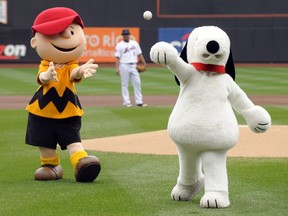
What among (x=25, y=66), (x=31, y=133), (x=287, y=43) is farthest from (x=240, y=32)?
(x=31, y=133)

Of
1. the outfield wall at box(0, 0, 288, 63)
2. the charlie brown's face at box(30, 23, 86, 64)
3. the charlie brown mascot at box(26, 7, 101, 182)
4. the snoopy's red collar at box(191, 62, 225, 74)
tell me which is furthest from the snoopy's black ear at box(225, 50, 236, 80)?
the outfield wall at box(0, 0, 288, 63)

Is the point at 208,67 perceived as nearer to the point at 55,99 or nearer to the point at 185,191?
the point at 185,191

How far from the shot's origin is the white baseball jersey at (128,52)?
62.2ft

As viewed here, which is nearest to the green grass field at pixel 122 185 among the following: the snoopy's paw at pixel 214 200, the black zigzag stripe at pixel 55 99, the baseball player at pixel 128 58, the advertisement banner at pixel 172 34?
the snoopy's paw at pixel 214 200

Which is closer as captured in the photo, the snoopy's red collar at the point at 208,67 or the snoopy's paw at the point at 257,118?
the snoopy's red collar at the point at 208,67

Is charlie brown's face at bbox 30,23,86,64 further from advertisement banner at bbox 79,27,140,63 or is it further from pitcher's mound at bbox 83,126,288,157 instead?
advertisement banner at bbox 79,27,140,63

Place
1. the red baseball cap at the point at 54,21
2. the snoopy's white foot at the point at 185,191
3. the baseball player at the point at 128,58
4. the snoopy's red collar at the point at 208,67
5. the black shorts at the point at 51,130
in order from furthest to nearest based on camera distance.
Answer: the baseball player at the point at 128,58
the black shorts at the point at 51,130
the red baseball cap at the point at 54,21
the snoopy's white foot at the point at 185,191
the snoopy's red collar at the point at 208,67

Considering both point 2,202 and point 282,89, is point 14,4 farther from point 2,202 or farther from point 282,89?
point 2,202

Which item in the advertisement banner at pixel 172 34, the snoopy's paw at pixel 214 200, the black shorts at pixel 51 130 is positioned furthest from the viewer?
the advertisement banner at pixel 172 34

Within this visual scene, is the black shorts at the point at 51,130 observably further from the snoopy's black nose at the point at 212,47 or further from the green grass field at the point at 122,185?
the snoopy's black nose at the point at 212,47

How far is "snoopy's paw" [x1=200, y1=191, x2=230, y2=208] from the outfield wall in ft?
91.3

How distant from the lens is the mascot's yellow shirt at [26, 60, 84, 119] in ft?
27.9

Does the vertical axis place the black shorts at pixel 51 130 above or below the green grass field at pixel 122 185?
above

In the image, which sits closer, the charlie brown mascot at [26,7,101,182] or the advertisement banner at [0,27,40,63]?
the charlie brown mascot at [26,7,101,182]
